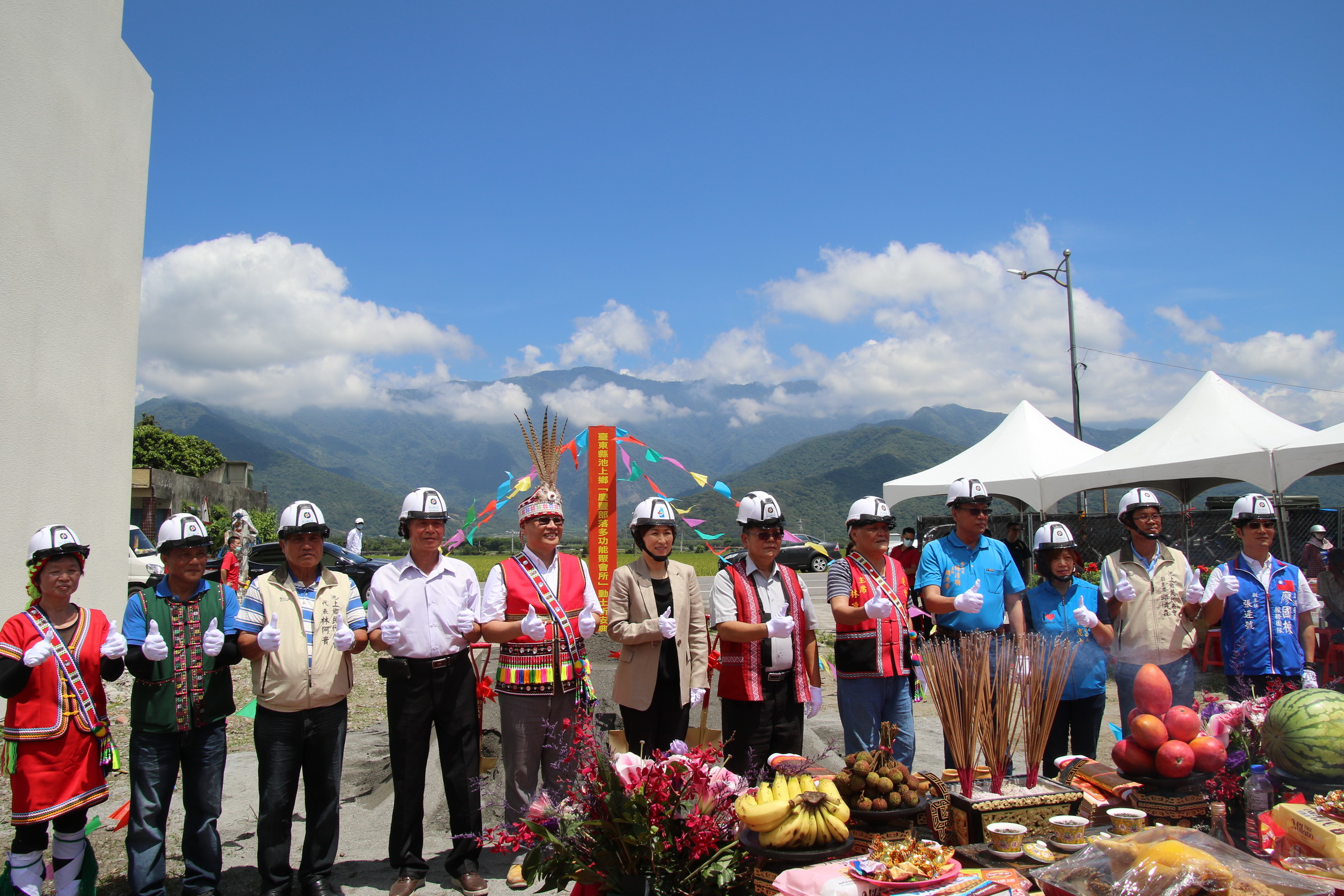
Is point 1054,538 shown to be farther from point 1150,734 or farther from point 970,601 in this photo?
point 1150,734

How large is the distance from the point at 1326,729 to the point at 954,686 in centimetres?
115

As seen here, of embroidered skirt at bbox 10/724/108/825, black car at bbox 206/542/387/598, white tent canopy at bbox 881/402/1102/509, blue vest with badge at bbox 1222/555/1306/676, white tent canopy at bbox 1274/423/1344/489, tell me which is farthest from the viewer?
black car at bbox 206/542/387/598

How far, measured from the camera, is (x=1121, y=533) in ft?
47.8

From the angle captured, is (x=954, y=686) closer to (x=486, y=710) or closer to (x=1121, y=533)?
(x=486, y=710)

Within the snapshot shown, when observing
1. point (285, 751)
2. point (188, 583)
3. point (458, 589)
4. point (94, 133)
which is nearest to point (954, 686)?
point (458, 589)

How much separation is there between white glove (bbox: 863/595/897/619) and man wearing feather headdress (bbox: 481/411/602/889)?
137 centimetres

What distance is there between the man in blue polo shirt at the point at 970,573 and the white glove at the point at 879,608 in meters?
0.60

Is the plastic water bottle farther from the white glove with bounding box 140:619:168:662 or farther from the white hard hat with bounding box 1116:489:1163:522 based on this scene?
the white glove with bounding box 140:619:168:662

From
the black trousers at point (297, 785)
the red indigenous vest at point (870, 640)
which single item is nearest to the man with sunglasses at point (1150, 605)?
the red indigenous vest at point (870, 640)

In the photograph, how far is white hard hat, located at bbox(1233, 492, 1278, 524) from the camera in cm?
491

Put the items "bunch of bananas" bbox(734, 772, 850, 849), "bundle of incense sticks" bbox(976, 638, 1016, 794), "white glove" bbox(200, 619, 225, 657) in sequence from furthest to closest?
"white glove" bbox(200, 619, 225, 657) → "bundle of incense sticks" bbox(976, 638, 1016, 794) → "bunch of bananas" bbox(734, 772, 850, 849)

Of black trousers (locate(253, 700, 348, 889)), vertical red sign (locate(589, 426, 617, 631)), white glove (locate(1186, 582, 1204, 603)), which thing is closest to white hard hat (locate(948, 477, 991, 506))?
white glove (locate(1186, 582, 1204, 603))

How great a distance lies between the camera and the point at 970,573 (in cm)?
457

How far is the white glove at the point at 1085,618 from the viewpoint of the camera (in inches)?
173
